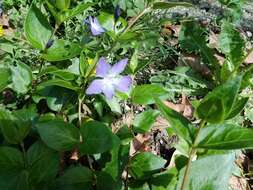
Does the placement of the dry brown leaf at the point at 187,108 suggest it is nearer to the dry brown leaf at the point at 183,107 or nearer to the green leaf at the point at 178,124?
the dry brown leaf at the point at 183,107

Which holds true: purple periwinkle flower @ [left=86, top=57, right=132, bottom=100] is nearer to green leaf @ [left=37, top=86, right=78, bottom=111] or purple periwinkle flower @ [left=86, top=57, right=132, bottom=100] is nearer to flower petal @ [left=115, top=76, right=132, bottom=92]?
flower petal @ [left=115, top=76, right=132, bottom=92]

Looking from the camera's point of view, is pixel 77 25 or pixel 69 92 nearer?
pixel 69 92

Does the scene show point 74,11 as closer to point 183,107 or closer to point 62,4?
point 62,4

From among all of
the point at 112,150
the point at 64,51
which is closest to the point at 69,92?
the point at 64,51

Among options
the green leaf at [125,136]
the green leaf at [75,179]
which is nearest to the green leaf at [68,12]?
the green leaf at [125,136]

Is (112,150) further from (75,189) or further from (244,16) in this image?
(244,16)

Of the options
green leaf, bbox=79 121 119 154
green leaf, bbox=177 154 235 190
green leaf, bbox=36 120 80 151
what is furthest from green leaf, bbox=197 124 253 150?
green leaf, bbox=36 120 80 151

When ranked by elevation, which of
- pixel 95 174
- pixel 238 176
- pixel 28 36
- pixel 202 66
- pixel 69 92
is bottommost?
pixel 238 176
